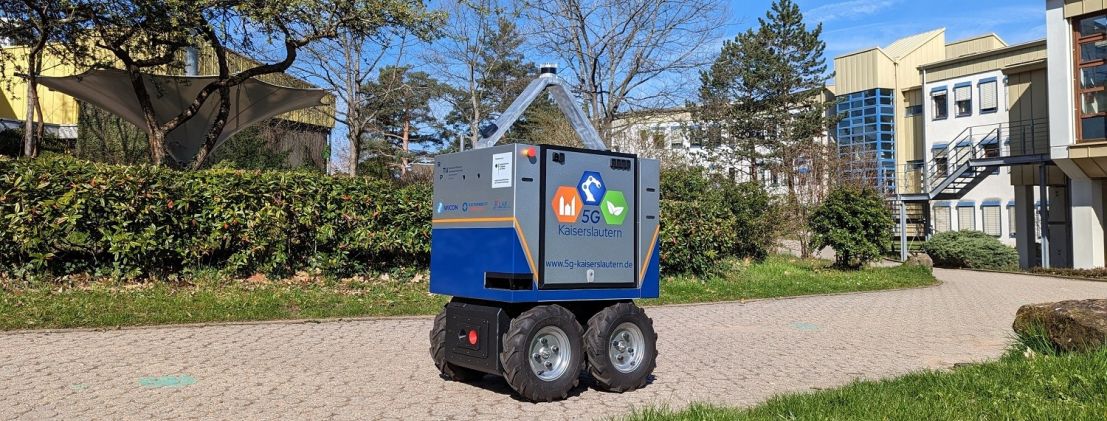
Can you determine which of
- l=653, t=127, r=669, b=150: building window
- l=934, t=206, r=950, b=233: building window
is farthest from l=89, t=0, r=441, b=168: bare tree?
l=934, t=206, r=950, b=233: building window

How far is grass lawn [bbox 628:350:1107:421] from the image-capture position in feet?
17.7

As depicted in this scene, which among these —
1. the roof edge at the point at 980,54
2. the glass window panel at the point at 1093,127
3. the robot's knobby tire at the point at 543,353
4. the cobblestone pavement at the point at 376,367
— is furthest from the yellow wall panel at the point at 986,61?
the robot's knobby tire at the point at 543,353

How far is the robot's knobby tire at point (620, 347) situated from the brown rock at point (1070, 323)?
3.89 meters

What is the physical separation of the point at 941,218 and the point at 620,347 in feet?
123

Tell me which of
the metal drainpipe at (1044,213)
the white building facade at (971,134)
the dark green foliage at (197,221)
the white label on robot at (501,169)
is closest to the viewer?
the white label on robot at (501,169)

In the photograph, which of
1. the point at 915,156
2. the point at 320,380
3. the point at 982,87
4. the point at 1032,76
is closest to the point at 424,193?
the point at 320,380

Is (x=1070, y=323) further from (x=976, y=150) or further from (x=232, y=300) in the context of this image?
(x=976, y=150)

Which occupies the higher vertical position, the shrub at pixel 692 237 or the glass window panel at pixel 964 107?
the glass window panel at pixel 964 107

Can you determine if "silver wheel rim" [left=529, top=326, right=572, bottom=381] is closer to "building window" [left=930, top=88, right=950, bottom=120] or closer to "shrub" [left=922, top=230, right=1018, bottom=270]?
"shrub" [left=922, top=230, right=1018, bottom=270]

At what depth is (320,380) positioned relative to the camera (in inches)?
288

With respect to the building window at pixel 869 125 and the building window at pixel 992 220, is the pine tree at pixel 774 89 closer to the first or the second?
the building window at pixel 869 125

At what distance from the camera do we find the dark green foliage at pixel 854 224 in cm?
2086

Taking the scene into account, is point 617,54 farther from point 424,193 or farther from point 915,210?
point 915,210

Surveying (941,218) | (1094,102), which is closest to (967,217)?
(941,218)
